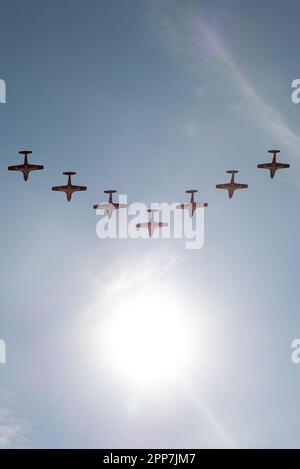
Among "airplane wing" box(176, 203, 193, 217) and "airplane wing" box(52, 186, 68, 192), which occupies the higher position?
"airplane wing" box(52, 186, 68, 192)

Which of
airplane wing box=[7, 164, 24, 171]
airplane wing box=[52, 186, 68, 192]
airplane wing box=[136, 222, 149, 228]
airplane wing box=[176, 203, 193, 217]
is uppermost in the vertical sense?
airplane wing box=[7, 164, 24, 171]

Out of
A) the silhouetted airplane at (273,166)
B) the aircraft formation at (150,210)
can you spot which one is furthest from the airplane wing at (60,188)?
the silhouetted airplane at (273,166)

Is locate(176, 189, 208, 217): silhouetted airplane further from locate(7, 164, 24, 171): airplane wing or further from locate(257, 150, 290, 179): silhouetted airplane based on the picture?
locate(7, 164, 24, 171): airplane wing

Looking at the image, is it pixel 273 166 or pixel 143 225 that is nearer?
pixel 273 166

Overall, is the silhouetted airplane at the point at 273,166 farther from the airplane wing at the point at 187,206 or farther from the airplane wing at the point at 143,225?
the airplane wing at the point at 143,225

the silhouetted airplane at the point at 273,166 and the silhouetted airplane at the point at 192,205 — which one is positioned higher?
the silhouetted airplane at the point at 273,166

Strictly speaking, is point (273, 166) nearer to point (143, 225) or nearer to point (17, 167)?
point (143, 225)

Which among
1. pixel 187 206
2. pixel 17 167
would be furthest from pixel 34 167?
pixel 187 206

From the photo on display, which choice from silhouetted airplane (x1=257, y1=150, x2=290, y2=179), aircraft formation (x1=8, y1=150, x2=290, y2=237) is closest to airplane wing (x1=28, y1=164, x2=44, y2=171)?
aircraft formation (x1=8, y1=150, x2=290, y2=237)

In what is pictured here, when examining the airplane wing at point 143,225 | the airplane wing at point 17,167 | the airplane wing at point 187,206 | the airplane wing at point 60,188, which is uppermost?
the airplane wing at point 17,167

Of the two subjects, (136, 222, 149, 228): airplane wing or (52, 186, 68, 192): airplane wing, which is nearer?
(52, 186, 68, 192): airplane wing

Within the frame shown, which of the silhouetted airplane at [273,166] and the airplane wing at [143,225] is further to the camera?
the airplane wing at [143,225]
